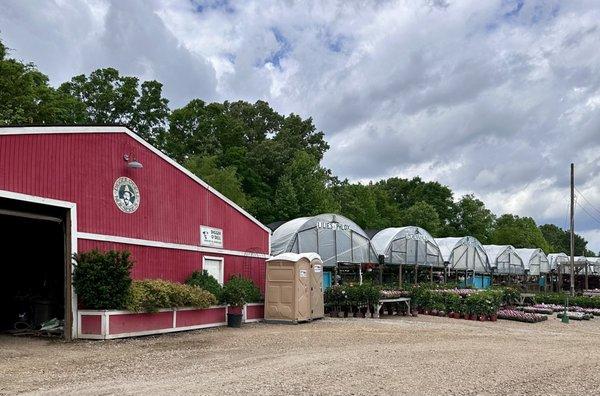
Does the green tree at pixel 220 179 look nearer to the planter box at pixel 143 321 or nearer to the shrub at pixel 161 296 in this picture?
the planter box at pixel 143 321

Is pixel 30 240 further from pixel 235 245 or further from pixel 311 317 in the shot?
pixel 311 317

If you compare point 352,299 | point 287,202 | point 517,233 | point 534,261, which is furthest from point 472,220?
point 352,299

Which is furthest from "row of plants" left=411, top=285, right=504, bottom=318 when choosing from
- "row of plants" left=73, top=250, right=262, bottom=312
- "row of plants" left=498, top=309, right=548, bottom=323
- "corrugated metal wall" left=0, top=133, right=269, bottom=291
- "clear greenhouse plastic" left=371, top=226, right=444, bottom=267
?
"row of plants" left=73, top=250, right=262, bottom=312

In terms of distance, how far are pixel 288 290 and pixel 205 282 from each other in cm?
284

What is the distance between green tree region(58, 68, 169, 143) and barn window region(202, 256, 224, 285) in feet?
82.7

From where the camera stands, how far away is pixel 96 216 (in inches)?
574

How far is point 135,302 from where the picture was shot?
561 inches

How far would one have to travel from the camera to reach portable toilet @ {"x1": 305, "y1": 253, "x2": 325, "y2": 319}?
780 inches

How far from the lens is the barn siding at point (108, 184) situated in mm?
12805

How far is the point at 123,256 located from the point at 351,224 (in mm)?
14328

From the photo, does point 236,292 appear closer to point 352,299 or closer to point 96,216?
point 96,216

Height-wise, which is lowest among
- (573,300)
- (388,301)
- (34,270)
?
(573,300)

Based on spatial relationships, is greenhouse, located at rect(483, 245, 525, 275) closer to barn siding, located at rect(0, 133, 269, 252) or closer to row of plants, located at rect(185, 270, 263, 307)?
row of plants, located at rect(185, 270, 263, 307)

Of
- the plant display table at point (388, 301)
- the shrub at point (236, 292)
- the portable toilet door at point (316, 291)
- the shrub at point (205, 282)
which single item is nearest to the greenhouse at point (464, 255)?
the plant display table at point (388, 301)
